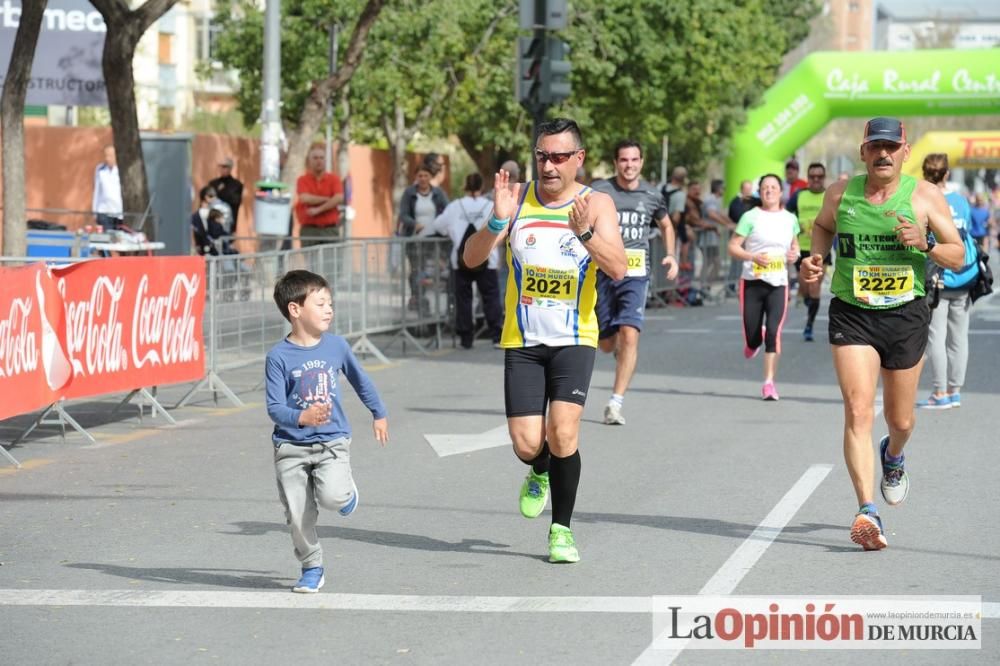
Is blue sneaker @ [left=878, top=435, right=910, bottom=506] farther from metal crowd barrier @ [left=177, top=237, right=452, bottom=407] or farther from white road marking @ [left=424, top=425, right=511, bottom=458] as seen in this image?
metal crowd barrier @ [left=177, top=237, right=452, bottom=407]

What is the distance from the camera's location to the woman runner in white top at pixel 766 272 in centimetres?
1413

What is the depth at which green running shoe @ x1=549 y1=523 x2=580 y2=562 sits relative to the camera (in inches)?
300

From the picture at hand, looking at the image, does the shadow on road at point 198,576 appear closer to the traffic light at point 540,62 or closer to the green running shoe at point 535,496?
the green running shoe at point 535,496

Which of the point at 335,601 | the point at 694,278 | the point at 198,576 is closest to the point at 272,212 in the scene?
the point at 694,278

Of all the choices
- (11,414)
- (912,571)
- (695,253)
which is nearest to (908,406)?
(912,571)

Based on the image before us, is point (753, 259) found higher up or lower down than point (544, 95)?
lower down

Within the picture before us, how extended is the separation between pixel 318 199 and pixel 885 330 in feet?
44.2

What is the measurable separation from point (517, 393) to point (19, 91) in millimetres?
10457

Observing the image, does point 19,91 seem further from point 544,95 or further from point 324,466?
point 324,466

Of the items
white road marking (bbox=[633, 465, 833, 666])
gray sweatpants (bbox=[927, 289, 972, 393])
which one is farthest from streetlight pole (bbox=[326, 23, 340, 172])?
white road marking (bbox=[633, 465, 833, 666])

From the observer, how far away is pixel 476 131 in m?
41.4

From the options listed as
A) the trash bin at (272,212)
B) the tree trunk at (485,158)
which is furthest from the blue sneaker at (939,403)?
the tree trunk at (485,158)

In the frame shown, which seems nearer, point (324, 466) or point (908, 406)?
point (324, 466)

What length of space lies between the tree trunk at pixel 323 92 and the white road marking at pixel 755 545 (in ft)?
45.0
